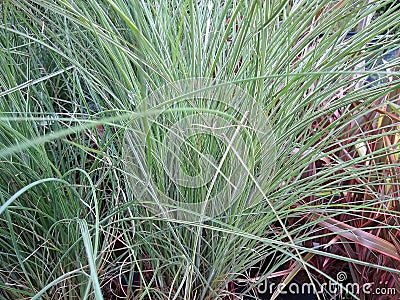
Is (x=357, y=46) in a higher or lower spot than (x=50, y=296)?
higher

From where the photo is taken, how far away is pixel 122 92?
58 centimetres

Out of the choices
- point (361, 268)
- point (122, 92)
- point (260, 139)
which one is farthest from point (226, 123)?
point (361, 268)

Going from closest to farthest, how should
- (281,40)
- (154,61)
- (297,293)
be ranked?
(154,61) → (281,40) → (297,293)

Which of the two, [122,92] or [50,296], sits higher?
[122,92]

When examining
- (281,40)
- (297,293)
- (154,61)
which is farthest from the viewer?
(297,293)

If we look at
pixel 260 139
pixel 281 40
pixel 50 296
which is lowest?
pixel 50 296

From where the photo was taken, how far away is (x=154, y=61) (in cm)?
50

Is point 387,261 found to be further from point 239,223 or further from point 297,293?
point 239,223

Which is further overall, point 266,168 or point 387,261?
point 387,261

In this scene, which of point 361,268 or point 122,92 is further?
point 361,268

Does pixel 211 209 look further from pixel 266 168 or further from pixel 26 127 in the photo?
pixel 26 127

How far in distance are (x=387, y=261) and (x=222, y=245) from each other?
1.16ft

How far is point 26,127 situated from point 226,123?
273mm

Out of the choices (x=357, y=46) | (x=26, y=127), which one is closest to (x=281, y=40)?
(x=357, y=46)
